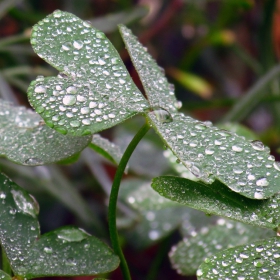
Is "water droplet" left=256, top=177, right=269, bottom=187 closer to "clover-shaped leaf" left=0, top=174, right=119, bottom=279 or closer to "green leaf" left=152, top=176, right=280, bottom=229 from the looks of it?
"green leaf" left=152, top=176, right=280, bottom=229

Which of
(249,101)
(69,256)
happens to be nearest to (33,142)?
(69,256)

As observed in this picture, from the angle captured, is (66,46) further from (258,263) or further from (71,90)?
(258,263)

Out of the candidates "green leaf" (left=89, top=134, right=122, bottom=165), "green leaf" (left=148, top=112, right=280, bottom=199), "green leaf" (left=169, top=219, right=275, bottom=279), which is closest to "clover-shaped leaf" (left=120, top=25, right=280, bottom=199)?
"green leaf" (left=148, top=112, right=280, bottom=199)

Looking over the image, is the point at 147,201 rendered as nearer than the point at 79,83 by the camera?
No

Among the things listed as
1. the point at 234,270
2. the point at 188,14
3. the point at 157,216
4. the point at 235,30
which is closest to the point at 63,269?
the point at 234,270

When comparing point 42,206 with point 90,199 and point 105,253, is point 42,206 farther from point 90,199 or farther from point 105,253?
point 105,253

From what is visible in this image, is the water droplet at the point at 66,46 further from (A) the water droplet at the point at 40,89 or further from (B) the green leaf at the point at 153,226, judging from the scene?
(B) the green leaf at the point at 153,226

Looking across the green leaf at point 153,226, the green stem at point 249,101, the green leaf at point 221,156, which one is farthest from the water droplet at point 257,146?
the green stem at point 249,101
